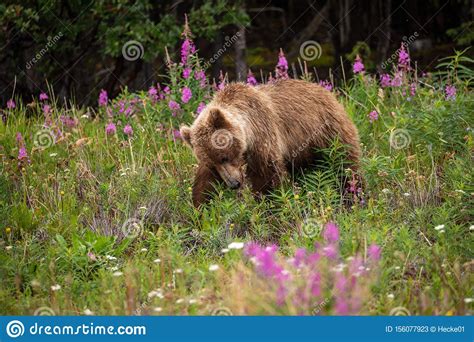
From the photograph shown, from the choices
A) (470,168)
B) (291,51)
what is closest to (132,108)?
(470,168)

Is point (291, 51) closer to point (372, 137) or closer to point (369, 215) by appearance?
point (372, 137)

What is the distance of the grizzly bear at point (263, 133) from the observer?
6.44m

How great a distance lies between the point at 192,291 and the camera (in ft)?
16.1

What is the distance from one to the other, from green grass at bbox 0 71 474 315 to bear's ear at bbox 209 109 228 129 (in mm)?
532

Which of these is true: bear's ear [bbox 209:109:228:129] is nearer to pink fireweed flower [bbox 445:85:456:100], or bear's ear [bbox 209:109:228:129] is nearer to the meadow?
the meadow

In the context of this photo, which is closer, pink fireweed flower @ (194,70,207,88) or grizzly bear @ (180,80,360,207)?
Answer: grizzly bear @ (180,80,360,207)

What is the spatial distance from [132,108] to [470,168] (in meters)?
3.70

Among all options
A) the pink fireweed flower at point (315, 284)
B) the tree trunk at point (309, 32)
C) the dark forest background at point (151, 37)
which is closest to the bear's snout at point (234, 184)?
the pink fireweed flower at point (315, 284)

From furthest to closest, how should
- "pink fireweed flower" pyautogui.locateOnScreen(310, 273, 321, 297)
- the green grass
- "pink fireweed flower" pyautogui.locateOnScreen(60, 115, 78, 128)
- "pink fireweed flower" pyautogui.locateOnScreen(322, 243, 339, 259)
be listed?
"pink fireweed flower" pyautogui.locateOnScreen(60, 115, 78, 128), the green grass, "pink fireweed flower" pyautogui.locateOnScreen(322, 243, 339, 259), "pink fireweed flower" pyautogui.locateOnScreen(310, 273, 321, 297)

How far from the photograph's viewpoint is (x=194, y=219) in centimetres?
638

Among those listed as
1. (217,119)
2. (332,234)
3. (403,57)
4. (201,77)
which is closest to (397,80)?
(403,57)

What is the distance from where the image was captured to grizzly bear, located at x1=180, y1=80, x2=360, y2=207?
644 cm

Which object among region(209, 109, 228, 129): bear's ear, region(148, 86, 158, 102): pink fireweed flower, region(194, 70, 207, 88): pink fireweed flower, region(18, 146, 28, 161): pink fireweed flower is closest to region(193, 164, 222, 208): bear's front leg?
region(209, 109, 228, 129): bear's ear

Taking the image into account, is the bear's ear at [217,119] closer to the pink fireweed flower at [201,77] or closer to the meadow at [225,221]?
the meadow at [225,221]
